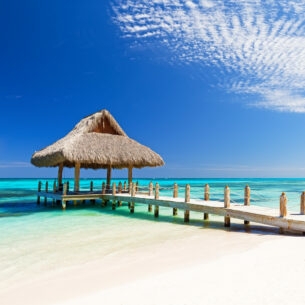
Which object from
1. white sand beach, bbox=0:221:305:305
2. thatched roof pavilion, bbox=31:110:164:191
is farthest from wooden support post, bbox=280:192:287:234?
thatched roof pavilion, bbox=31:110:164:191

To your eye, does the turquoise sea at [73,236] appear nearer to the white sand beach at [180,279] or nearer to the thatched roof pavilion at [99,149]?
the white sand beach at [180,279]

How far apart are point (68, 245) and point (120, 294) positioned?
13.4 feet

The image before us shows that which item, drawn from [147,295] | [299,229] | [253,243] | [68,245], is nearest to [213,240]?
[253,243]

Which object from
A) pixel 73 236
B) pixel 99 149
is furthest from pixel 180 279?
pixel 99 149

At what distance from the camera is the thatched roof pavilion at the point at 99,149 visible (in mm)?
14730

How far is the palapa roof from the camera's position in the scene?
579 inches

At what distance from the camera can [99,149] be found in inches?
610

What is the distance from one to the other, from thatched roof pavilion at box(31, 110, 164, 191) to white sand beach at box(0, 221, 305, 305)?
28.4 ft

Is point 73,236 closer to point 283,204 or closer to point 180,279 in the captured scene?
point 180,279

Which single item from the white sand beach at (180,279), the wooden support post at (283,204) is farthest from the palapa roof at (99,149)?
the wooden support post at (283,204)

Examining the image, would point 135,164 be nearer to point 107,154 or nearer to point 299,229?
point 107,154

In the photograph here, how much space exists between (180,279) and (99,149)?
1165cm

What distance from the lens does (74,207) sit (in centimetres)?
1617

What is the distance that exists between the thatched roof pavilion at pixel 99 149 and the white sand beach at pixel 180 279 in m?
8.64
